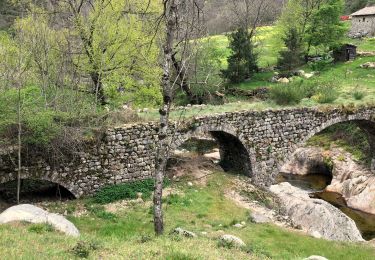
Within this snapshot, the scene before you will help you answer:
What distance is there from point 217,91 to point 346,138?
11.6 m

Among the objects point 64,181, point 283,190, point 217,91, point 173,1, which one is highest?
point 173,1

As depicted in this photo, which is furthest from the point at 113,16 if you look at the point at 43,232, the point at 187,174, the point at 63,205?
the point at 43,232

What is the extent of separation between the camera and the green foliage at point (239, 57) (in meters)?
39.1

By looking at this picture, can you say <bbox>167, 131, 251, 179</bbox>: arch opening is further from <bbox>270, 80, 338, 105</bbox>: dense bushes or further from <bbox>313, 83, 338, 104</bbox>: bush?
<bbox>313, 83, 338, 104</bbox>: bush

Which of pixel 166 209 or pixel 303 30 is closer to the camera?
pixel 166 209

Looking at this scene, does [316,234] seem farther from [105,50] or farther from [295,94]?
[105,50]

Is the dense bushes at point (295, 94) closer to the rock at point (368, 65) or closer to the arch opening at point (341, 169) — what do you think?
the arch opening at point (341, 169)

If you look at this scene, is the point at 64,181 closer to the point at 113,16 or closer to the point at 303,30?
the point at 113,16

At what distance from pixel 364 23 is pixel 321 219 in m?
42.3

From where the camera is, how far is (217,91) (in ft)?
123

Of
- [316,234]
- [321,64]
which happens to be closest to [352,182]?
[316,234]

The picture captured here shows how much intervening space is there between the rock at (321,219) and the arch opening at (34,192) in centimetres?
981

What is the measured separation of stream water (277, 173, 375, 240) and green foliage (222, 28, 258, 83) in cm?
1292

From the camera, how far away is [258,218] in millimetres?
17625
